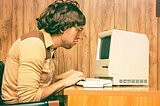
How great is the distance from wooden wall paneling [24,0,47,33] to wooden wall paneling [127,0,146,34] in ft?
3.22

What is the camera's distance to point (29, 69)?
4.37ft

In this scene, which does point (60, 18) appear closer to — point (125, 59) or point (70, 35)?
point (70, 35)

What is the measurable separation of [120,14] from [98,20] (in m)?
0.27

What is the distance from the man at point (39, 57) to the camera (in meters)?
1.34

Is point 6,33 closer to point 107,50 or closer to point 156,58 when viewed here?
point 107,50

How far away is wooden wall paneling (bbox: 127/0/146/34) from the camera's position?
248 cm

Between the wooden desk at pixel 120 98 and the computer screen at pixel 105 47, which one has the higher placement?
the computer screen at pixel 105 47

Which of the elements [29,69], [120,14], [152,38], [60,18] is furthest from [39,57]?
[152,38]

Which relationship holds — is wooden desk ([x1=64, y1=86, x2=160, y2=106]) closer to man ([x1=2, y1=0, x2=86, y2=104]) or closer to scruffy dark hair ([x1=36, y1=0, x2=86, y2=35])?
man ([x1=2, y1=0, x2=86, y2=104])

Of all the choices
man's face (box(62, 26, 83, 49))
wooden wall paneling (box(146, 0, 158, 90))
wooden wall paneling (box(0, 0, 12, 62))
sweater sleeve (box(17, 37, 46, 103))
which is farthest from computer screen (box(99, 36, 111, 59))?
wooden wall paneling (box(0, 0, 12, 62))

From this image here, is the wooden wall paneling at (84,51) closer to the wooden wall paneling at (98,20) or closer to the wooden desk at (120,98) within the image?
the wooden wall paneling at (98,20)

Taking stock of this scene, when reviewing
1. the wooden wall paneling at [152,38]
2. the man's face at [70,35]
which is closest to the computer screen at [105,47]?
the man's face at [70,35]

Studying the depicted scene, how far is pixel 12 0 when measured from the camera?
2490mm

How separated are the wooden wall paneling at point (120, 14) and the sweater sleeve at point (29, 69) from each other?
131 cm
